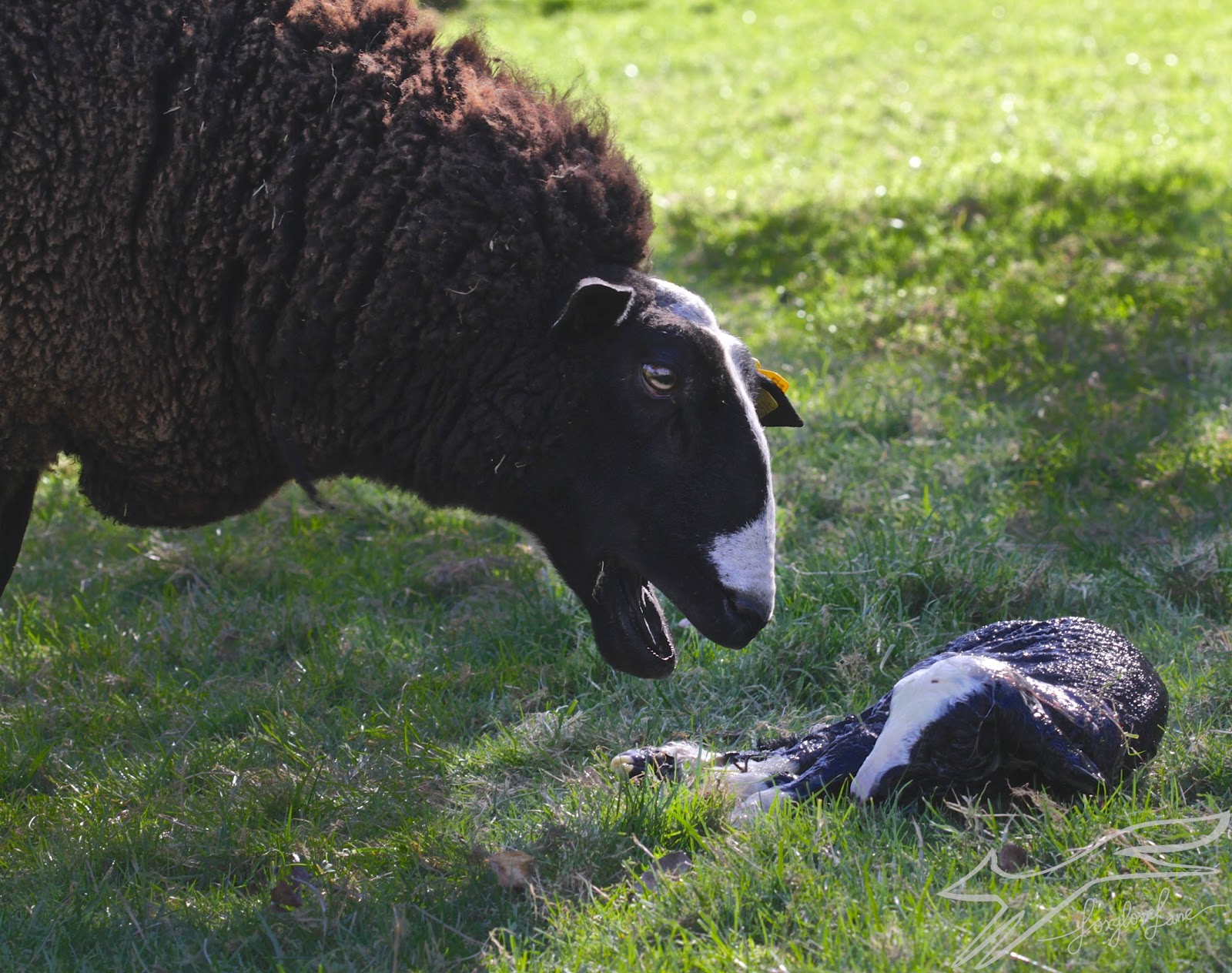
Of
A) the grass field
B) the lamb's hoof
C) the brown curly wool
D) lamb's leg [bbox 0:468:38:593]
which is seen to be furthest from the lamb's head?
lamb's leg [bbox 0:468:38:593]

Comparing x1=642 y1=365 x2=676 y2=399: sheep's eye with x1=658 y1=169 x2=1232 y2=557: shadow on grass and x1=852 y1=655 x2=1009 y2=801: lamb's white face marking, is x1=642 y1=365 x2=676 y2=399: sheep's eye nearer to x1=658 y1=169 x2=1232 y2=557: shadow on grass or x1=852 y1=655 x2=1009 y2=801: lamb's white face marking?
x1=852 y1=655 x2=1009 y2=801: lamb's white face marking

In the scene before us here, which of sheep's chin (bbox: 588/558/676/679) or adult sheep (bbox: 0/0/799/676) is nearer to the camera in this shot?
adult sheep (bbox: 0/0/799/676)

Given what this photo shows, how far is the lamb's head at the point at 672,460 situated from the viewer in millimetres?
3609

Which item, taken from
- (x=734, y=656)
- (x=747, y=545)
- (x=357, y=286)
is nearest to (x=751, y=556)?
(x=747, y=545)

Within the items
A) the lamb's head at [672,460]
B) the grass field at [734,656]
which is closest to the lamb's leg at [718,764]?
the grass field at [734,656]

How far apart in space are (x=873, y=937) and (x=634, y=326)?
65.2 inches

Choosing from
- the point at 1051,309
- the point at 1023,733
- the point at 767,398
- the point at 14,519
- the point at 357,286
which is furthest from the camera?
the point at 1051,309

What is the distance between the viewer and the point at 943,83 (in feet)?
41.0

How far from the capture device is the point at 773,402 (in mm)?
4086

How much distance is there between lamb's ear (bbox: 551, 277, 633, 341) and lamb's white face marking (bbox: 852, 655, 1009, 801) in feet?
4.05

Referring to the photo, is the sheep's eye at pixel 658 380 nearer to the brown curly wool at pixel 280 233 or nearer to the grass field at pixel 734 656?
the brown curly wool at pixel 280 233

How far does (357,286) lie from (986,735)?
6.59ft

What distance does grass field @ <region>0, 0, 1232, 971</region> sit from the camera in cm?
316

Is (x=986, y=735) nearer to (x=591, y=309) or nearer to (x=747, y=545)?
(x=747, y=545)
